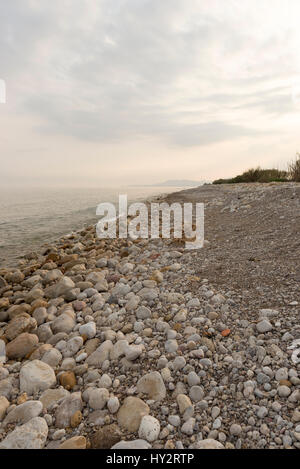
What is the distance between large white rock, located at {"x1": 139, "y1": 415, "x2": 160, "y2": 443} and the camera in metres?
1.71

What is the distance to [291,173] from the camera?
47.8ft

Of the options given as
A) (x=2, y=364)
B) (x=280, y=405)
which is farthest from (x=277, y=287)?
(x=2, y=364)

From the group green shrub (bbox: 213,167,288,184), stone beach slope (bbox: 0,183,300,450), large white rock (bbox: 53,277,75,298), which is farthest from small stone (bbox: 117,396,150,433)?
green shrub (bbox: 213,167,288,184)

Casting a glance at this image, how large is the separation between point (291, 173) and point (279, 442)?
15.4 m

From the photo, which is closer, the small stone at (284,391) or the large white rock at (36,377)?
the small stone at (284,391)

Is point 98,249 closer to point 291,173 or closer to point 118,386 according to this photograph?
point 118,386

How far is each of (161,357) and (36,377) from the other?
1050 millimetres

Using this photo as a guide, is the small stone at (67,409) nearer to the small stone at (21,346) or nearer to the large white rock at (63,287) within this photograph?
the small stone at (21,346)

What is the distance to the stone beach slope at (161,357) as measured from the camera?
1.74 metres

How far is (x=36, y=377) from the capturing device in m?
2.25

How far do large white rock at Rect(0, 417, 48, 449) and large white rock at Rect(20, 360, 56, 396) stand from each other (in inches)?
14.8

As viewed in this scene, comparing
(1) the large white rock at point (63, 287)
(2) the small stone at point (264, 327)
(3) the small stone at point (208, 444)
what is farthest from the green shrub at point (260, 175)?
(3) the small stone at point (208, 444)

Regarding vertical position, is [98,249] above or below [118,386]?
above

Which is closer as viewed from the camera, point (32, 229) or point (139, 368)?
point (139, 368)
